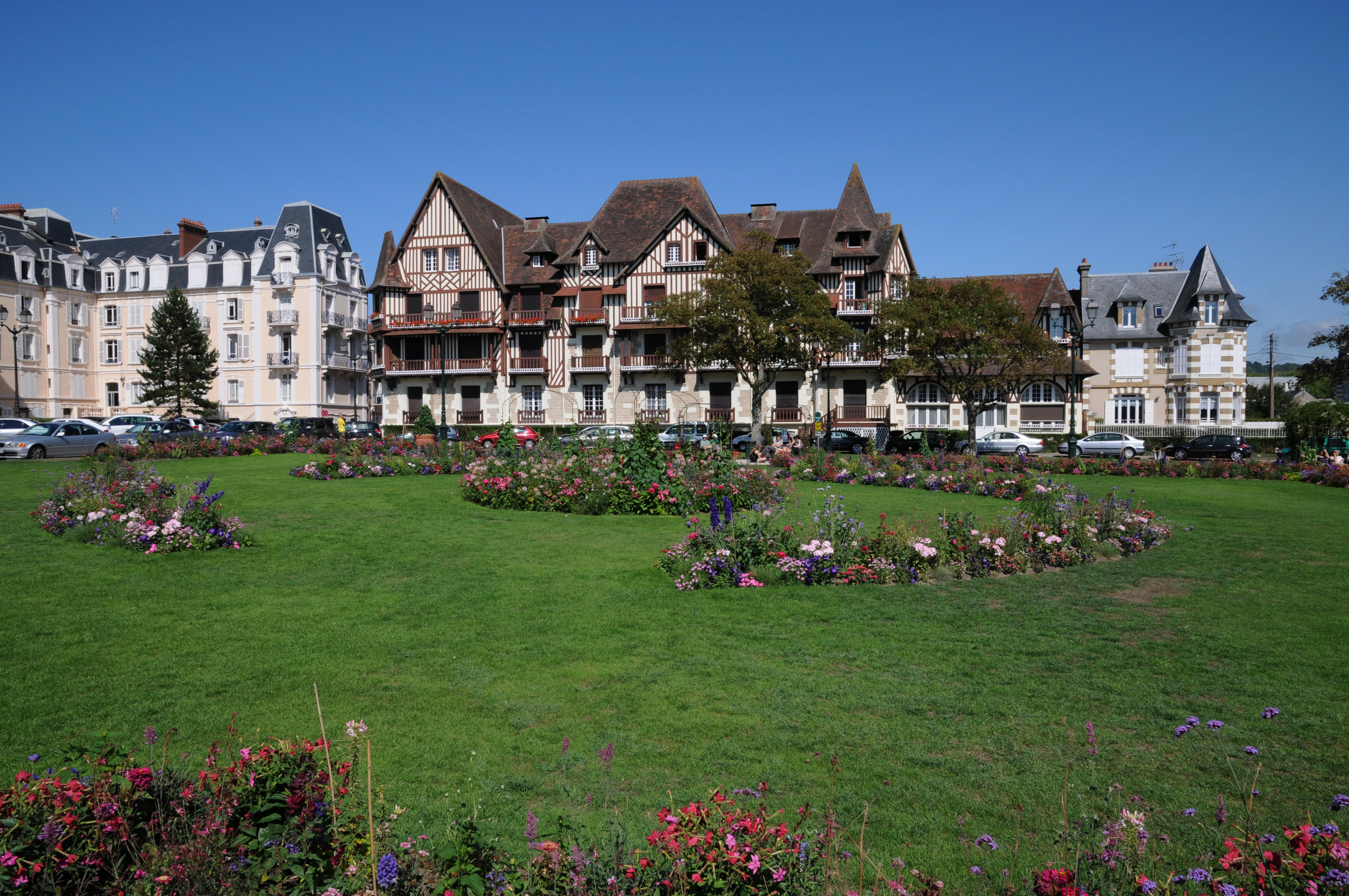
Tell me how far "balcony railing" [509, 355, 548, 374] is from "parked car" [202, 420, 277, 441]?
501 inches

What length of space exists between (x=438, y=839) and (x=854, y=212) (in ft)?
150

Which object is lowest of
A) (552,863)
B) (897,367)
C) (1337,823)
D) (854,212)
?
(1337,823)

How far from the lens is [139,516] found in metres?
11.1

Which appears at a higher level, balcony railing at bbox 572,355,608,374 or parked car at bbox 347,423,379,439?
balcony railing at bbox 572,355,608,374

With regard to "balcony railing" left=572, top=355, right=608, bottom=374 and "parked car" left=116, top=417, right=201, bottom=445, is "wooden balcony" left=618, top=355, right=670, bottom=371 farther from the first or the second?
"parked car" left=116, top=417, right=201, bottom=445

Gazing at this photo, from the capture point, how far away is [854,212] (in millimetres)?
45750

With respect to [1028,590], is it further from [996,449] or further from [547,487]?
[996,449]

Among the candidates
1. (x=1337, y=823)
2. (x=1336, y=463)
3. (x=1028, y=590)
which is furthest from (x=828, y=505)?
(x=1336, y=463)

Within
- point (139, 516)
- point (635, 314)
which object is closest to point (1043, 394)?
point (635, 314)

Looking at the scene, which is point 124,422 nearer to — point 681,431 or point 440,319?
point 440,319

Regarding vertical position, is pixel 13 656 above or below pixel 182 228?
below

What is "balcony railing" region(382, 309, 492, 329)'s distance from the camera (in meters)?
46.6

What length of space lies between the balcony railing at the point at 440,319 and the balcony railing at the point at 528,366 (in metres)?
2.57

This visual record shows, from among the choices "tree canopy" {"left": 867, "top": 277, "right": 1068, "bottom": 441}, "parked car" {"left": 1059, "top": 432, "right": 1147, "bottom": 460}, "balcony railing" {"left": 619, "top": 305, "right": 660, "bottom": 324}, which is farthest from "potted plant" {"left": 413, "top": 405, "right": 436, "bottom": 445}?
"parked car" {"left": 1059, "top": 432, "right": 1147, "bottom": 460}
